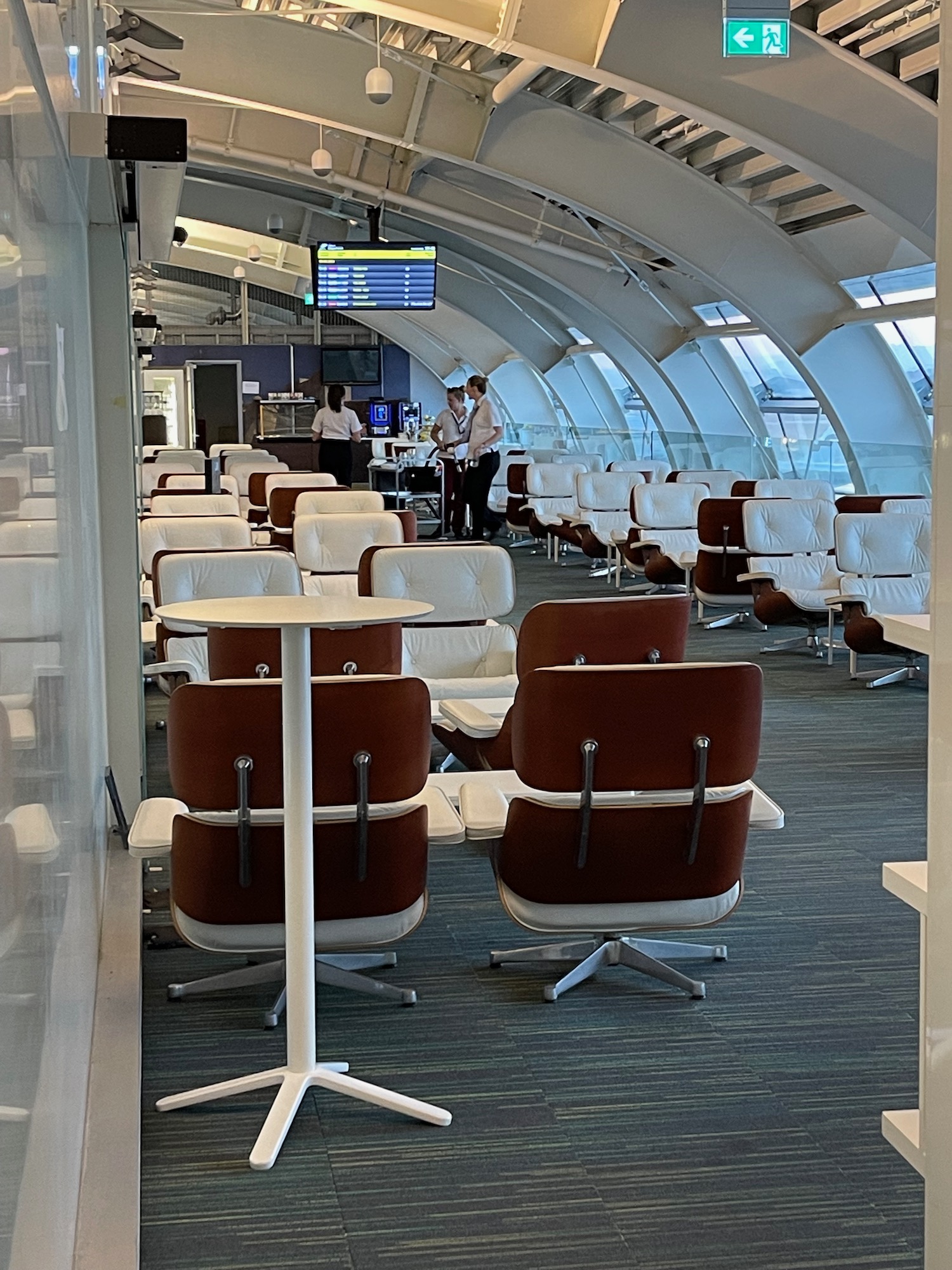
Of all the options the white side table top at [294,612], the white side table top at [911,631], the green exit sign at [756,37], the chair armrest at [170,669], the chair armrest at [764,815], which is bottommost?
the chair armrest at [764,815]

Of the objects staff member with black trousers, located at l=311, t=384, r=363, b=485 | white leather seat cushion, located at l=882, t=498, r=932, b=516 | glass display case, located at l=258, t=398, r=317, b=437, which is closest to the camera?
white leather seat cushion, located at l=882, t=498, r=932, b=516

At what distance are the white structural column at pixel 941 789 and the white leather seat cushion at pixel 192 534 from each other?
19.3 ft

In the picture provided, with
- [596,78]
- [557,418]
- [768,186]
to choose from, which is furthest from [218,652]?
[557,418]

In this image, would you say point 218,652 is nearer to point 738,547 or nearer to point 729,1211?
point 729,1211

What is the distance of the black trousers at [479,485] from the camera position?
1802 centimetres

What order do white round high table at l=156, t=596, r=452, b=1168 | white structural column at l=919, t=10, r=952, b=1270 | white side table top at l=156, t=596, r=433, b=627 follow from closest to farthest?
white structural column at l=919, t=10, r=952, b=1270 < white side table top at l=156, t=596, r=433, b=627 < white round high table at l=156, t=596, r=452, b=1168

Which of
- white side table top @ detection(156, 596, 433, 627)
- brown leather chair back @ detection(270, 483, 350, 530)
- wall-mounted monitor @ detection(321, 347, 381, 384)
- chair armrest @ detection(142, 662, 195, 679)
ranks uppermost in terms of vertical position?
wall-mounted monitor @ detection(321, 347, 381, 384)

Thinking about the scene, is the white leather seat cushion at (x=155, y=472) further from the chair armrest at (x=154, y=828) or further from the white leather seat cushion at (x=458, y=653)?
the chair armrest at (x=154, y=828)

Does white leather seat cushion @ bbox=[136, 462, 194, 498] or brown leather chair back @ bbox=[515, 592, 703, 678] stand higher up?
white leather seat cushion @ bbox=[136, 462, 194, 498]

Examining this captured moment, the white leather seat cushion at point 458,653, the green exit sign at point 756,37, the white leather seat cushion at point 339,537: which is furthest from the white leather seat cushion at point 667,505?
the white leather seat cushion at point 458,653

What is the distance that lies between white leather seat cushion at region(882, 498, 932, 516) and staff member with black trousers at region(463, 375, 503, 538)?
→ 24.3 ft

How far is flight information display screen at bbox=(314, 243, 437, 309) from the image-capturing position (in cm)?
1752

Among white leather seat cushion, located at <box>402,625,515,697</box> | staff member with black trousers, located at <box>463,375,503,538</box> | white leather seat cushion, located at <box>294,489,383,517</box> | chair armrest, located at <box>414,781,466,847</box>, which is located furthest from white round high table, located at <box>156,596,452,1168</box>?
staff member with black trousers, located at <box>463,375,503,538</box>

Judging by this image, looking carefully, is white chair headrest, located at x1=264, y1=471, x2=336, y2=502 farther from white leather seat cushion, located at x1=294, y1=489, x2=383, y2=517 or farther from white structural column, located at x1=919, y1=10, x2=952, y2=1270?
white structural column, located at x1=919, y1=10, x2=952, y2=1270
